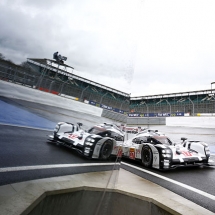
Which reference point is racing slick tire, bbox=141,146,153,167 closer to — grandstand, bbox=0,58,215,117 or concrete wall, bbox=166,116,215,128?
grandstand, bbox=0,58,215,117

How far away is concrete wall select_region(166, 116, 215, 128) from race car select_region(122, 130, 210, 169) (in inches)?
306

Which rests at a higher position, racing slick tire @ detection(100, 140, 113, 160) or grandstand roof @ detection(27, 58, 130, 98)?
grandstand roof @ detection(27, 58, 130, 98)

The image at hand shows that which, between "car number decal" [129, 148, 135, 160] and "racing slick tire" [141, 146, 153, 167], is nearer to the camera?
"racing slick tire" [141, 146, 153, 167]

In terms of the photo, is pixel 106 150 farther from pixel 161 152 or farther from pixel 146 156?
pixel 146 156

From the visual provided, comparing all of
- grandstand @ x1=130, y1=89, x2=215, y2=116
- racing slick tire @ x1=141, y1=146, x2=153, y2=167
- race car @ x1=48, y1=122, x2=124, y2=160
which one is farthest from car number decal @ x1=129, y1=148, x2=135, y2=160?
grandstand @ x1=130, y1=89, x2=215, y2=116

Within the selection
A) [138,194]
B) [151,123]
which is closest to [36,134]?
Result: [138,194]

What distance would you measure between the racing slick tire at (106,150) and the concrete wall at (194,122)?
457 inches

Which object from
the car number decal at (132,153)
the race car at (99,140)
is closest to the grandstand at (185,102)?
the car number decal at (132,153)

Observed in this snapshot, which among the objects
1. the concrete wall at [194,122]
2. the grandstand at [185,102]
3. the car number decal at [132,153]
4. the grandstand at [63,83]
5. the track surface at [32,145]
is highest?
the grandstand at [185,102]

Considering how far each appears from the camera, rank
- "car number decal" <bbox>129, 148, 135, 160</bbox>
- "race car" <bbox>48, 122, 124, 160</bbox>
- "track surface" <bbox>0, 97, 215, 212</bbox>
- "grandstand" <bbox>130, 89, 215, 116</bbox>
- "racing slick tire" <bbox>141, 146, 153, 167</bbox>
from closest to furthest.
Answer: "track surface" <bbox>0, 97, 215, 212</bbox> < "race car" <bbox>48, 122, 124, 160</bbox> < "racing slick tire" <bbox>141, 146, 153, 167</bbox> < "car number decal" <bbox>129, 148, 135, 160</bbox> < "grandstand" <bbox>130, 89, 215, 116</bbox>

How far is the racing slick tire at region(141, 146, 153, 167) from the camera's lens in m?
3.63

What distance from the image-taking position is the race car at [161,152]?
344 cm

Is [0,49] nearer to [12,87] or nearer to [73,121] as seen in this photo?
[12,87]

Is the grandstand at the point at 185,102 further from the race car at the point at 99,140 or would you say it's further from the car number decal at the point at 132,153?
the race car at the point at 99,140
